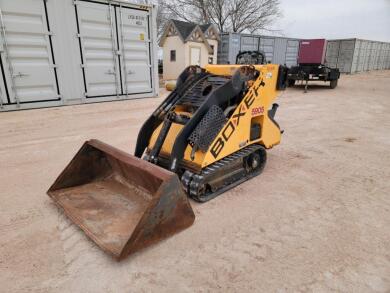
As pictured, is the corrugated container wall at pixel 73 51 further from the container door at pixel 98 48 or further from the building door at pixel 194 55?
the building door at pixel 194 55

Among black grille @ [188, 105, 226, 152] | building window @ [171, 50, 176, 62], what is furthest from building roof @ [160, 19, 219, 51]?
black grille @ [188, 105, 226, 152]

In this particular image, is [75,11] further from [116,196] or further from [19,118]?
[116,196]

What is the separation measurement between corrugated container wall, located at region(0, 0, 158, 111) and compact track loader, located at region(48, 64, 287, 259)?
528cm

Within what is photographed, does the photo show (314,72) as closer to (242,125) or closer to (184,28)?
(184,28)

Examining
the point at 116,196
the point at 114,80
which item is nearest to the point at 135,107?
the point at 114,80

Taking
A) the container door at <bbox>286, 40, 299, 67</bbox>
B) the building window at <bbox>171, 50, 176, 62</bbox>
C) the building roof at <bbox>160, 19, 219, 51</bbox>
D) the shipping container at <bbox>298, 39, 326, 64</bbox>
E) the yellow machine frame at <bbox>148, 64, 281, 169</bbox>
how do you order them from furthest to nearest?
the container door at <bbox>286, 40, 299, 67</bbox> < the building window at <bbox>171, 50, 176, 62</bbox> < the building roof at <bbox>160, 19, 219, 51</bbox> < the shipping container at <bbox>298, 39, 326, 64</bbox> < the yellow machine frame at <bbox>148, 64, 281, 169</bbox>

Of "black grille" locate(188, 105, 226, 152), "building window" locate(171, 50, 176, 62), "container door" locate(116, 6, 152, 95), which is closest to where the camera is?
"black grille" locate(188, 105, 226, 152)

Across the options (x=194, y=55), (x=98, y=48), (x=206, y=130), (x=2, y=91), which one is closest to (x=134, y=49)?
(x=98, y=48)

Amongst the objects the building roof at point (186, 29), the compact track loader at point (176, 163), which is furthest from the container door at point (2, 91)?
the building roof at point (186, 29)

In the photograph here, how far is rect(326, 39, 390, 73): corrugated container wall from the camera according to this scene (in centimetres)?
2228

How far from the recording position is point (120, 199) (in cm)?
266

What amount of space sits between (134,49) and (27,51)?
294cm

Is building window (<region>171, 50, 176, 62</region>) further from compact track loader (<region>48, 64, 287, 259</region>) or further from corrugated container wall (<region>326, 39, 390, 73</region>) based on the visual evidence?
compact track loader (<region>48, 64, 287, 259</region>)

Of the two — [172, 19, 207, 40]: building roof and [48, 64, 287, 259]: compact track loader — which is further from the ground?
[172, 19, 207, 40]: building roof
